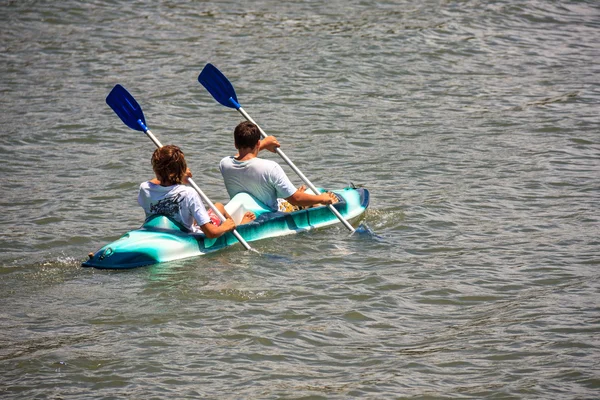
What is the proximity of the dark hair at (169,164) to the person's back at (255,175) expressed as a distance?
3.06 ft

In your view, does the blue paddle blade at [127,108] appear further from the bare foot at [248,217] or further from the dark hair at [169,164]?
the bare foot at [248,217]

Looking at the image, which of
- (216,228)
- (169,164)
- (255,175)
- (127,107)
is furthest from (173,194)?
(127,107)

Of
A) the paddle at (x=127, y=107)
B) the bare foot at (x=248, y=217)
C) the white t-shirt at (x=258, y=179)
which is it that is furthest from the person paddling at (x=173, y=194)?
the paddle at (x=127, y=107)

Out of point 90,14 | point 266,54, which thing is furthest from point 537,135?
point 90,14

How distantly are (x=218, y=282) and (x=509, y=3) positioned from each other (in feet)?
42.3

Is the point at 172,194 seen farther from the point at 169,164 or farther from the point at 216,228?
the point at 216,228

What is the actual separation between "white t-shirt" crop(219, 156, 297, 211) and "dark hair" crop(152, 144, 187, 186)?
36.7 inches

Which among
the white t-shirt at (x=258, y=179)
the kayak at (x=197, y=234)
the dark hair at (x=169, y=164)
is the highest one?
the dark hair at (x=169, y=164)

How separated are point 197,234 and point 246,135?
3.47 ft

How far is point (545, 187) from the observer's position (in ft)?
35.1

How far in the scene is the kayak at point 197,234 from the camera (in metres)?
7.99

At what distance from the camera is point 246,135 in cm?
875

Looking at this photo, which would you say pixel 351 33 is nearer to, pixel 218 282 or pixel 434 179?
pixel 434 179

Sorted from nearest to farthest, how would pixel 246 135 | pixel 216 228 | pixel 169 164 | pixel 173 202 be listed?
pixel 169 164
pixel 173 202
pixel 216 228
pixel 246 135
